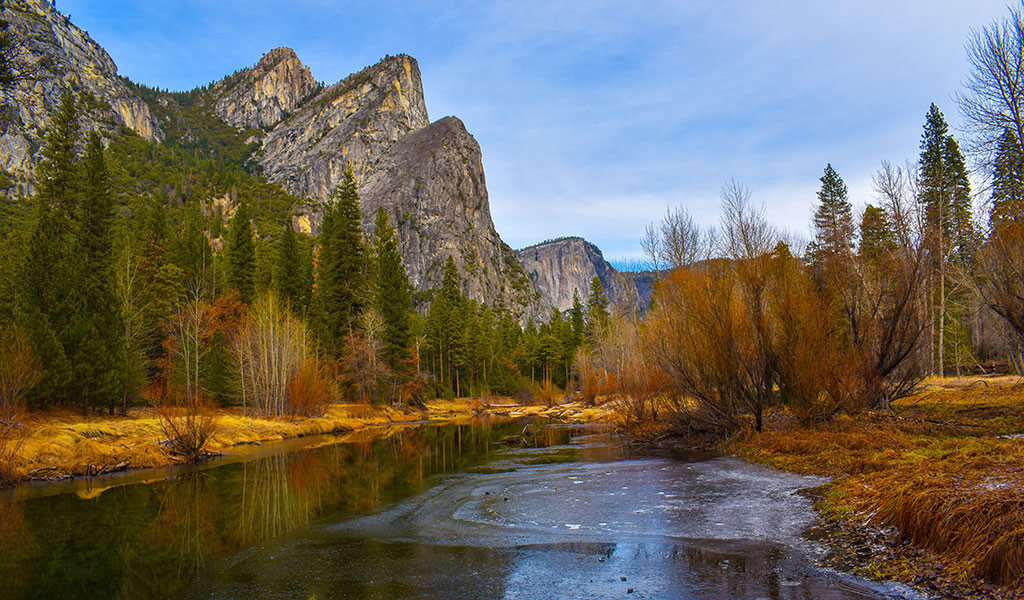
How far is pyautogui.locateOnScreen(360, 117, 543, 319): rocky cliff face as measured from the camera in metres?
150

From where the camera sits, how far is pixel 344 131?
17950cm

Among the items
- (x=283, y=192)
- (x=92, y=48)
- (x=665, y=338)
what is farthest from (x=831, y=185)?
(x=92, y=48)

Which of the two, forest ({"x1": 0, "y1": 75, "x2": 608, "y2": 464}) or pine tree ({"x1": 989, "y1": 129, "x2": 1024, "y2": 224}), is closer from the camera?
pine tree ({"x1": 989, "y1": 129, "x2": 1024, "y2": 224})

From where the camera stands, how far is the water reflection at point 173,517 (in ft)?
22.2

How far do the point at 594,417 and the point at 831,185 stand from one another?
111 ft

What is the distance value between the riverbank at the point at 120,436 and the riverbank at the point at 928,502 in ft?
62.6

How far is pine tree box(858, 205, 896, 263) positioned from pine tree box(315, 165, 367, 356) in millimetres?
34833

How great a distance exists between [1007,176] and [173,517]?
93.6ft

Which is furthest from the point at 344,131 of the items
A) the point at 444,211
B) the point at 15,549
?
the point at 15,549

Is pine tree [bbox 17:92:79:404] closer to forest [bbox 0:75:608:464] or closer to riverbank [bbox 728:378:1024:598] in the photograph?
forest [bbox 0:75:608:464]

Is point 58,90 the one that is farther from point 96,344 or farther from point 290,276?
point 96,344

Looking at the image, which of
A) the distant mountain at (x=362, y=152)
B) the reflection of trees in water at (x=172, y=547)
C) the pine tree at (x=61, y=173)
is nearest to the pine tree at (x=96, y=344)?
the pine tree at (x=61, y=173)

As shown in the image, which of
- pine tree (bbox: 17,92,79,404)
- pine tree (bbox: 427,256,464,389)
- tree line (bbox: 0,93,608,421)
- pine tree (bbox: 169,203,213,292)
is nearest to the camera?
pine tree (bbox: 17,92,79,404)

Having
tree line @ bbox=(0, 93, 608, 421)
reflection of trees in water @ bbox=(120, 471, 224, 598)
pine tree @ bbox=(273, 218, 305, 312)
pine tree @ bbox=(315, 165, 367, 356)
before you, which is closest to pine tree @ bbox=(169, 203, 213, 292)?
tree line @ bbox=(0, 93, 608, 421)
